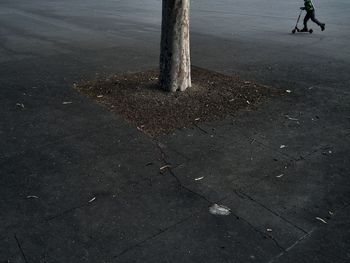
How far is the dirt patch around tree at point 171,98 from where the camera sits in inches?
260

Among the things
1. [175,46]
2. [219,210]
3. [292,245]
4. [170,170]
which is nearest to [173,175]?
[170,170]

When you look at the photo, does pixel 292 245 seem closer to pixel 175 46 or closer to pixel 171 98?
pixel 171 98

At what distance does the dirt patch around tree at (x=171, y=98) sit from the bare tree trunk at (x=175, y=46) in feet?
0.77

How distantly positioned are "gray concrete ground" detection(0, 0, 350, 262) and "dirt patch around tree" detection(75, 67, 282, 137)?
0.29 metres

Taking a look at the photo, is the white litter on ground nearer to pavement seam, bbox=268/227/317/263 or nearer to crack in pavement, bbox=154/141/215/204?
crack in pavement, bbox=154/141/215/204

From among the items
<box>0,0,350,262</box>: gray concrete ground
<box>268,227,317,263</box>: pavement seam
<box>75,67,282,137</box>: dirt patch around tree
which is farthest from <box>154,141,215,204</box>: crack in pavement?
<box>268,227,317,263</box>: pavement seam

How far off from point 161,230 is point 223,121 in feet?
10.0

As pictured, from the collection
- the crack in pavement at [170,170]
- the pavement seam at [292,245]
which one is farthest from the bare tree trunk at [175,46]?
the pavement seam at [292,245]

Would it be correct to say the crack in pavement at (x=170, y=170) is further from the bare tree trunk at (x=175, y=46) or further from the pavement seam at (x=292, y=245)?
the bare tree trunk at (x=175, y=46)

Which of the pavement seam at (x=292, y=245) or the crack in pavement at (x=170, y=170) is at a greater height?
the crack in pavement at (x=170, y=170)

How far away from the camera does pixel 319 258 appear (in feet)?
11.9

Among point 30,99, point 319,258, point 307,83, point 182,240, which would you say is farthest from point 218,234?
point 307,83

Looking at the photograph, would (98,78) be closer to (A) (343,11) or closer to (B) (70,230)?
(B) (70,230)

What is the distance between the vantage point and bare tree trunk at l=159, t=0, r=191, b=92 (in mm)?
7305
